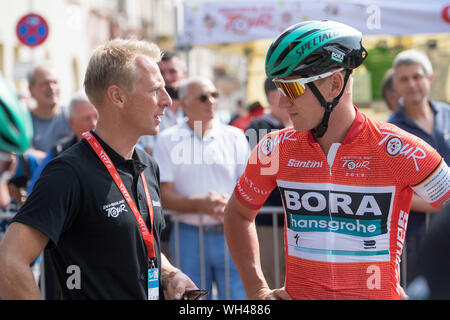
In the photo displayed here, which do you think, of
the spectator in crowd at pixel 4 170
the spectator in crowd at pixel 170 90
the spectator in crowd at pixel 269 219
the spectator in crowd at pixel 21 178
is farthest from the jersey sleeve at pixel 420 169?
the spectator in crowd at pixel 21 178

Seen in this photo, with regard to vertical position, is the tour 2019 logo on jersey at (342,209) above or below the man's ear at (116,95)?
below

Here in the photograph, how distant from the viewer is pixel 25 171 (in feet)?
16.6

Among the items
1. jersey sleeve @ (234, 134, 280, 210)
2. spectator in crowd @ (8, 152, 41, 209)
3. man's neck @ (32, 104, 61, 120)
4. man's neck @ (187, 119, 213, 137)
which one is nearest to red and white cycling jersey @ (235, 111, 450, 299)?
jersey sleeve @ (234, 134, 280, 210)

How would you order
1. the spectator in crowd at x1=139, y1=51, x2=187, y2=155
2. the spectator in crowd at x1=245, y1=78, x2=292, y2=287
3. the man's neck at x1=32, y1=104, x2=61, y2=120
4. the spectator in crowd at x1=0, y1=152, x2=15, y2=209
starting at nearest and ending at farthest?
the spectator in crowd at x1=0, y1=152, x2=15, y2=209
the spectator in crowd at x1=245, y1=78, x2=292, y2=287
the spectator in crowd at x1=139, y1=51, x2=187, y2=155
the man's neck at x1=32, y1=104, x2=61, y2=120

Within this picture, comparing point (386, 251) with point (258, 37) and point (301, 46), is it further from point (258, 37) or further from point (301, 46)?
point (258, 37)

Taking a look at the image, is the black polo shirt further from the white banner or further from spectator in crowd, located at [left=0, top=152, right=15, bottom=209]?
the white banner

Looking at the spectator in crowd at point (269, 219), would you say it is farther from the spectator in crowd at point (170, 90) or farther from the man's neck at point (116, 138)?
the man's neck at point (116, 138)

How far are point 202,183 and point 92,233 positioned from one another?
2.42 meters

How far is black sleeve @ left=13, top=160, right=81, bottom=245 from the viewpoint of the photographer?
2.09 metres

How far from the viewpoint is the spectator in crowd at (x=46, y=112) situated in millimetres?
6117

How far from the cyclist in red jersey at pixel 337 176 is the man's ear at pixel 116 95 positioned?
0.61 metres

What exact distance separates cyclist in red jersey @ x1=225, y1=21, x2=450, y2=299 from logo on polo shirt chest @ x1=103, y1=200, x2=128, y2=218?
Result: 62 cm

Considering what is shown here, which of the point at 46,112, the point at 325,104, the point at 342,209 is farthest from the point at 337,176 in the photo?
the point at 46,112

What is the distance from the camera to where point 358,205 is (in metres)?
2.21
